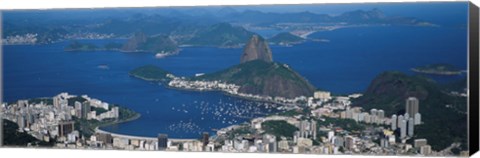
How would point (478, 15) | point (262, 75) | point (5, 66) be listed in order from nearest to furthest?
1. point (478, 15)
2. point (262, 75)
3. point (5, 66)

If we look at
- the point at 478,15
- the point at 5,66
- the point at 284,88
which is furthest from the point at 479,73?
the point at 5,66

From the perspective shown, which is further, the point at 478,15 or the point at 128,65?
the point at 128,65

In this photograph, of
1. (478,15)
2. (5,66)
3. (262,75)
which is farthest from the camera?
(5,66)

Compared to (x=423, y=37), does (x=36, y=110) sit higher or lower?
lower

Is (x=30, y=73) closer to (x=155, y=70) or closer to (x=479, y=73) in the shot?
(x=155, y=70)

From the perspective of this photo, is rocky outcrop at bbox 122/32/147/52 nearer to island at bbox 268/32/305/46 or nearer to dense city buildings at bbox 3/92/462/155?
dense city buildings at bbox 3/92/462/155

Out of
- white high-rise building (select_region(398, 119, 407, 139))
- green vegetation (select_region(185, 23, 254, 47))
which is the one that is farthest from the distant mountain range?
white high-rise building (select_region(398, 119, 407, 139))
